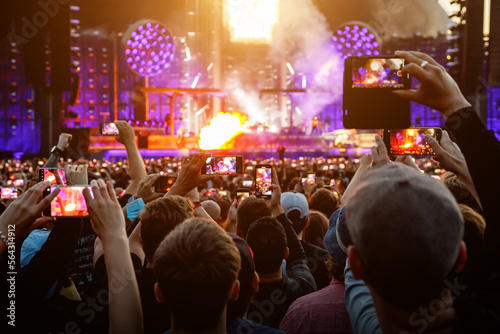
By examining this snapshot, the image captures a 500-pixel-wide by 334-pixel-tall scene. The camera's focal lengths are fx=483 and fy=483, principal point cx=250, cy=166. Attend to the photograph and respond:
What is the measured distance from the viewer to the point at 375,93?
6.33 feet

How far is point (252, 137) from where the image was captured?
38.5m

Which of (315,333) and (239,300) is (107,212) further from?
(315,333)

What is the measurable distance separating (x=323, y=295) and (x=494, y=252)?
95cm

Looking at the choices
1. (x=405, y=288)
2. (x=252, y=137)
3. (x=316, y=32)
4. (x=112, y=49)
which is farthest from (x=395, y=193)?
(x=112, y=49)

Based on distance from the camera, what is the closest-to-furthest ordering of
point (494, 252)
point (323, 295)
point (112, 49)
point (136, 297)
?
point (494, 252) < point (136, 297) < point (323, 295) < point (112, 49)

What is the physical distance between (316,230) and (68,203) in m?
2.70

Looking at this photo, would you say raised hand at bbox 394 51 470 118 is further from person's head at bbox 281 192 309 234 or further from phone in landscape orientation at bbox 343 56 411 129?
person's head at bbox 281 192 309 234

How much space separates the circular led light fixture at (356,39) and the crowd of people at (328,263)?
49510mm

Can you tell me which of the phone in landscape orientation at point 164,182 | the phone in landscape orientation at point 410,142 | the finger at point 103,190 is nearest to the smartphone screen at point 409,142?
the phone in landscape orientation at point 410,142

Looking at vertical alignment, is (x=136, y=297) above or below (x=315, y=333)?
above

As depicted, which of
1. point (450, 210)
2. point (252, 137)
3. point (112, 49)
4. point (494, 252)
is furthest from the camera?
point (112, 49)

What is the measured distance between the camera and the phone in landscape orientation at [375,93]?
6.13 feet

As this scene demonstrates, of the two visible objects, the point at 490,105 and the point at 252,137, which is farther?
the point at 490,105

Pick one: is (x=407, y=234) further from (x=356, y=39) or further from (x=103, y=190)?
(x=356, y=39)
